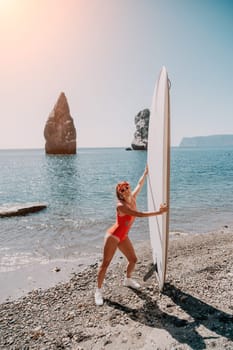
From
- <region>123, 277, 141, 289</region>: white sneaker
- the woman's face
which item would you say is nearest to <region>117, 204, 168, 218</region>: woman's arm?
the woman's face

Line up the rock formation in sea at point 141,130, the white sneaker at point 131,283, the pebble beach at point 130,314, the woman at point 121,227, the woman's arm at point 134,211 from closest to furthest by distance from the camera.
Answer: the pebble beach at point 130,314
the woman's arm at point 134,211
the woman at point 121,227
the white sneaker at point 131,283
the rock formation in sea at point 141,130

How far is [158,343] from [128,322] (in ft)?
2.18

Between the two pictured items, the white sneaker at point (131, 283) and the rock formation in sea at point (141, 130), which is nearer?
the white sneaker at point (131, 283)

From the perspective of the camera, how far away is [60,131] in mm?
89938

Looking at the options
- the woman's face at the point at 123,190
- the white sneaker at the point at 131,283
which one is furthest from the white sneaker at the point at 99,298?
the woman's face at the point at 123,190

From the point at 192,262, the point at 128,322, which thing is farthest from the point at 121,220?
the point at 192,262

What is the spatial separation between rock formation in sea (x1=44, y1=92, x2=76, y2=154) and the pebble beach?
86665 mm

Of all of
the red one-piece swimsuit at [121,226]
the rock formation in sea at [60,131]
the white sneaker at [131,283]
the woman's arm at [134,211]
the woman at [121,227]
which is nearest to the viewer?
the woman's arm at [134,211]

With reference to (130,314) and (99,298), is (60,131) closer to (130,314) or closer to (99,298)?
(99,298)

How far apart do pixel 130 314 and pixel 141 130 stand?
118 m

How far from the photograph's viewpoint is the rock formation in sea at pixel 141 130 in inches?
4690

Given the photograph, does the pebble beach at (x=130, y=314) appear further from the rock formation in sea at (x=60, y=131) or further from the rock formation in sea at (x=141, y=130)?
the rock formation in sea at (x=141, y=130)

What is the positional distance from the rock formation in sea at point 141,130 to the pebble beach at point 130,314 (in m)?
113

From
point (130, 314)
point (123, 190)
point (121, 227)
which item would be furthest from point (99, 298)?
point (123, 190)
